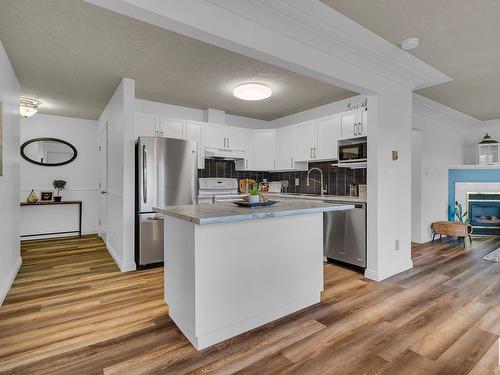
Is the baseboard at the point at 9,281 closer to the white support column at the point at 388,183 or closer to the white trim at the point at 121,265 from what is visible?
the white trim at the point at 121,265

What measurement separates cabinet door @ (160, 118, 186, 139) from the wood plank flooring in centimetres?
210

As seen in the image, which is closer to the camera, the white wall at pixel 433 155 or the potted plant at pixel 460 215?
the white wall at pixel 433 155

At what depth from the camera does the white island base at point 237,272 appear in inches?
76.4

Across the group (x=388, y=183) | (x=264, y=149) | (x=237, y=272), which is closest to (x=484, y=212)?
(x=388, y=183)

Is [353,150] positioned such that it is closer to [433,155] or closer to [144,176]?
[433,155]

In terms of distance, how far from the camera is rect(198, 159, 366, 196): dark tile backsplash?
14.4 feet

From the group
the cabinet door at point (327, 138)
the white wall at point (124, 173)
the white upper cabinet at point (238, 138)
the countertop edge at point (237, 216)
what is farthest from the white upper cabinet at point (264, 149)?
the countertop edge at point (237, 216)

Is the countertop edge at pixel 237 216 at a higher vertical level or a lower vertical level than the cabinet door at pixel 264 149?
lower

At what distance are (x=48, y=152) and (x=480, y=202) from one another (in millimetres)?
8753

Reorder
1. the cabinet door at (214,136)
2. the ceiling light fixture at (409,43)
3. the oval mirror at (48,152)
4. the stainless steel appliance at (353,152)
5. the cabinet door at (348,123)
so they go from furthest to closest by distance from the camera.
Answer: the oval mirror at (48,152), the cabinet door at (214,136), the cabinet door at (348,123), the stainless steel appliance at (353,152), the ceiling light fixture at (409,43)

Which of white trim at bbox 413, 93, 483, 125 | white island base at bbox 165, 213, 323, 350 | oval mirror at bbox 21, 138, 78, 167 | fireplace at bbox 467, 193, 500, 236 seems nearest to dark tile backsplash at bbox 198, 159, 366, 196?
white trim at bbox 413, 93, 483, 125

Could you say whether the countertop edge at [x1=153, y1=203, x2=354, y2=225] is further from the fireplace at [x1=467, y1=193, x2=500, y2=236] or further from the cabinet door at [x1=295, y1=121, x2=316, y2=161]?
the fireplace at [x1=467, y1=193, x2=500, y2=236]

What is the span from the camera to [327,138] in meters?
4.29

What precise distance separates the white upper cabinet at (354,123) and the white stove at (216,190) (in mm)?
1975
